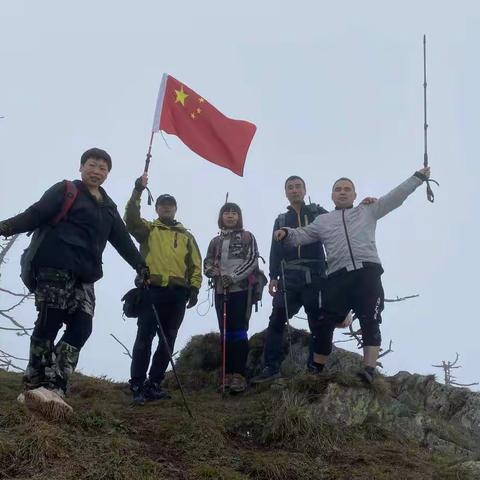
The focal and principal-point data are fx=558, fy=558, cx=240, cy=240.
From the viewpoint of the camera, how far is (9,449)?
14.1 ft

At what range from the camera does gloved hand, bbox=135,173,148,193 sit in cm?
736

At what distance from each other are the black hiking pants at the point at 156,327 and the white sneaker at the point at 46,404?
204 centimetres

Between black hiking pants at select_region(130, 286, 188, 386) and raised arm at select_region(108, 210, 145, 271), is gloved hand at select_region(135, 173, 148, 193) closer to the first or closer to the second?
raised arm at select_region(108, 210, 145, 271)

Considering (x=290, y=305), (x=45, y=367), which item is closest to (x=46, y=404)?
(x=45, y=367)

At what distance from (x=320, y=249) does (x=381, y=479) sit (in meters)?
4.06

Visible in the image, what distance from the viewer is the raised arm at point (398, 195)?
7.36 metres

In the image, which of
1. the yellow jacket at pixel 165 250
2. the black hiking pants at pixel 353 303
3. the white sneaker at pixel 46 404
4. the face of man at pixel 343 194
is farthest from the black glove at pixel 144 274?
the face of man at pixel 343 194

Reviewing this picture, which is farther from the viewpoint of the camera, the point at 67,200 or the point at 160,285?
the point at 160,285

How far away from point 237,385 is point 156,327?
1504 mm

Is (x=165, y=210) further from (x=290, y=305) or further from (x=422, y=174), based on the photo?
(x=422, y=174)

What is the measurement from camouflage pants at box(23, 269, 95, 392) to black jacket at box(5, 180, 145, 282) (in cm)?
16

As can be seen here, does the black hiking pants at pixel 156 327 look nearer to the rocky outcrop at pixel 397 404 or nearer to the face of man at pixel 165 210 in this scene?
the face of man at pixel 165 210

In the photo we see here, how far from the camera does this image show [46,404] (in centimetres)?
521

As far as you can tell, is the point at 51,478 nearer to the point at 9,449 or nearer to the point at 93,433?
the point at 9,449
